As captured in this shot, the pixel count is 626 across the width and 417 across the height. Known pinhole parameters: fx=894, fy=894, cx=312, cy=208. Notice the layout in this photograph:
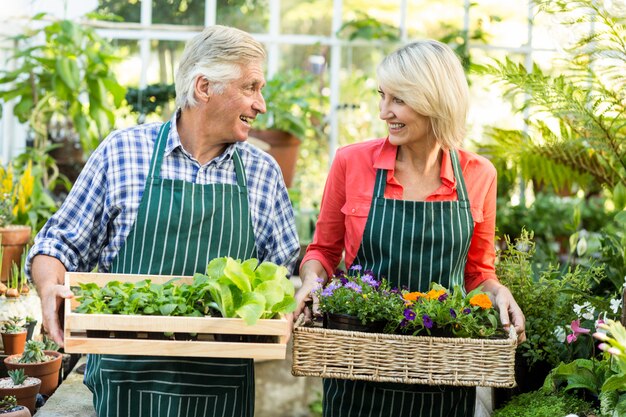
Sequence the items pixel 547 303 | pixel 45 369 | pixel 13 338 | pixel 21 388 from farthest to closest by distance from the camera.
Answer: pixel 13 338
pixel 45 369
pixel 547 303
pixel 21 388

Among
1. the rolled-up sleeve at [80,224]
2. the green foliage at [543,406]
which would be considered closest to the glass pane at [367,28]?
the green foliage at [543,406]

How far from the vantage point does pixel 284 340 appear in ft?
6.55

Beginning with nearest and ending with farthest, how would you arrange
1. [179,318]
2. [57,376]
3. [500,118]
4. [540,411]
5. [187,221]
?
1. [179,318]
2. [187,221]
3. [540,411]
4. [57,376]
5. [500,118]

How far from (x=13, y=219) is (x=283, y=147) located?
1.78 metres

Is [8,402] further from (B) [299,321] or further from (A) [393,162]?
(A) [393,162]

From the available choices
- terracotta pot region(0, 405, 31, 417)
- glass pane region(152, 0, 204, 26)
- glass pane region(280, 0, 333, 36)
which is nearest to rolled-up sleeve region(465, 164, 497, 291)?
terracotta pot region(0, 405, 31, 417)

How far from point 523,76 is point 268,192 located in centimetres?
141

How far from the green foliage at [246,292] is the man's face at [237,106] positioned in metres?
0.47

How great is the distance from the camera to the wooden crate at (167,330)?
6.34 ft

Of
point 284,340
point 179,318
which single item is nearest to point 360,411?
point 284,340

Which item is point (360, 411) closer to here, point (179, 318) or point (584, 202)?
point (179, 318)

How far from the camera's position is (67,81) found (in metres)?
4.66

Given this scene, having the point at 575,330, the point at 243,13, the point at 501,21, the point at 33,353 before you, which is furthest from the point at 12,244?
the point at 501,21

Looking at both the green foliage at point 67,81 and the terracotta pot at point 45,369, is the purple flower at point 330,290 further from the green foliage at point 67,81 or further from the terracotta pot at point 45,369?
the green foliage at point 67,81
